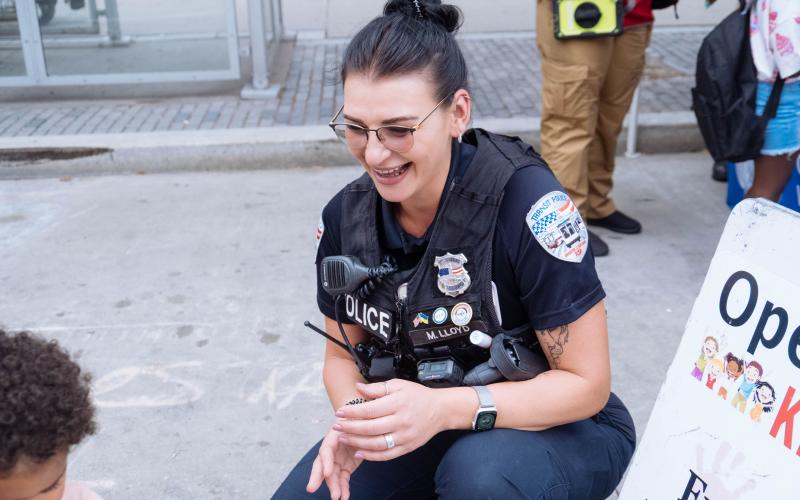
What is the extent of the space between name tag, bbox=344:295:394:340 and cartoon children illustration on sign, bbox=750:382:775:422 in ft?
2.45

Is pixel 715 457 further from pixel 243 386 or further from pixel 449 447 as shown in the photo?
pixel 243 386

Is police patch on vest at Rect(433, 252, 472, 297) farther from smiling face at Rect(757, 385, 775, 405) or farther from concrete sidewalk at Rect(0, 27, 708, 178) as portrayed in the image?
concrete sidewalk at Rect(0, 27, 708, 178)

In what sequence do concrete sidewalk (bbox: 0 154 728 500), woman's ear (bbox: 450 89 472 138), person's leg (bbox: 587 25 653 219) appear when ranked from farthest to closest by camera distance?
person's leg (bbox: 587 25 653 219)
concrete sidewalk (bbox: 0 154 728 500)
woman's ear (bbox: 450 89 472 138)

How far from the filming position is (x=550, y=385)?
181 cm

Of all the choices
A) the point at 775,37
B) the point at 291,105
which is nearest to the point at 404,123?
the point at 775,37

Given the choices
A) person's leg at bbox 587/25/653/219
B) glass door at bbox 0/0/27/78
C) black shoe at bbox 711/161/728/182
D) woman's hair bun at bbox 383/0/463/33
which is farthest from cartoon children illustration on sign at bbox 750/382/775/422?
glass door at bbox 0/0/27/78

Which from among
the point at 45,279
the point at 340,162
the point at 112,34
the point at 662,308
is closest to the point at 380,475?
the point at 662,308

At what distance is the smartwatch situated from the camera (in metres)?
1.78

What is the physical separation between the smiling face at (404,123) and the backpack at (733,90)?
1.84m

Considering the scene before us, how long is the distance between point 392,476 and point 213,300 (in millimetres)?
1900

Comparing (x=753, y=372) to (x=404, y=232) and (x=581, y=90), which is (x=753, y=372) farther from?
(x=581, y=90)

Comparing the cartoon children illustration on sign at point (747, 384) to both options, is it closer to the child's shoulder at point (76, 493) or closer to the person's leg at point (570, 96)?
the child's shoulder at point (76, 493)

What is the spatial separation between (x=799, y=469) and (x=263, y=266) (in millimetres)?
2827

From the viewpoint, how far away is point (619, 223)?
428 centimetres
